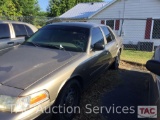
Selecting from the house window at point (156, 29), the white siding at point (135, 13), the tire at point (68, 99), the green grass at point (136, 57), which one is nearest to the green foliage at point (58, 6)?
the white siding at point (135, 13)

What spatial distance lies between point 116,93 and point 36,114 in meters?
2.80

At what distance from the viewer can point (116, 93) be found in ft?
16.0

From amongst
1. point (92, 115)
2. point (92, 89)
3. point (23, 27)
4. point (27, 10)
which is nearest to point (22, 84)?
point (92, 115)

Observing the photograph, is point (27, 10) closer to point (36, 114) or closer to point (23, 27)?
point (23, 27)

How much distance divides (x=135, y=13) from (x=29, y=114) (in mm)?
15726

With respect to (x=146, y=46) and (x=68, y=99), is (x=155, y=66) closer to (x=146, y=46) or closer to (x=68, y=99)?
(x=68, y=99)

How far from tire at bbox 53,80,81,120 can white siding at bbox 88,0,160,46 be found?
13529mm

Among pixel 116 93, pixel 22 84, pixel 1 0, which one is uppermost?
pixel 1 0

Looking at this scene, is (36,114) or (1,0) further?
(1,0)

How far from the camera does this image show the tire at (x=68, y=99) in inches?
119

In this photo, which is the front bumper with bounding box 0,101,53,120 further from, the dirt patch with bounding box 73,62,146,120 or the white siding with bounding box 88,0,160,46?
the white siding with bounding box 88,0,160,46

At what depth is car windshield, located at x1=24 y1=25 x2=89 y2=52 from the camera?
158 inches

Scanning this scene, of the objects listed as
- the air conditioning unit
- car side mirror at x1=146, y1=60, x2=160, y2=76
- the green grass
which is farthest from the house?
car side mirror at x1=146, y1=60, x2=160, y2=76

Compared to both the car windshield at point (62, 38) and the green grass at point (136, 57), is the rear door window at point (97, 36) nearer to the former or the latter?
the car windshield at point (62, 38)
